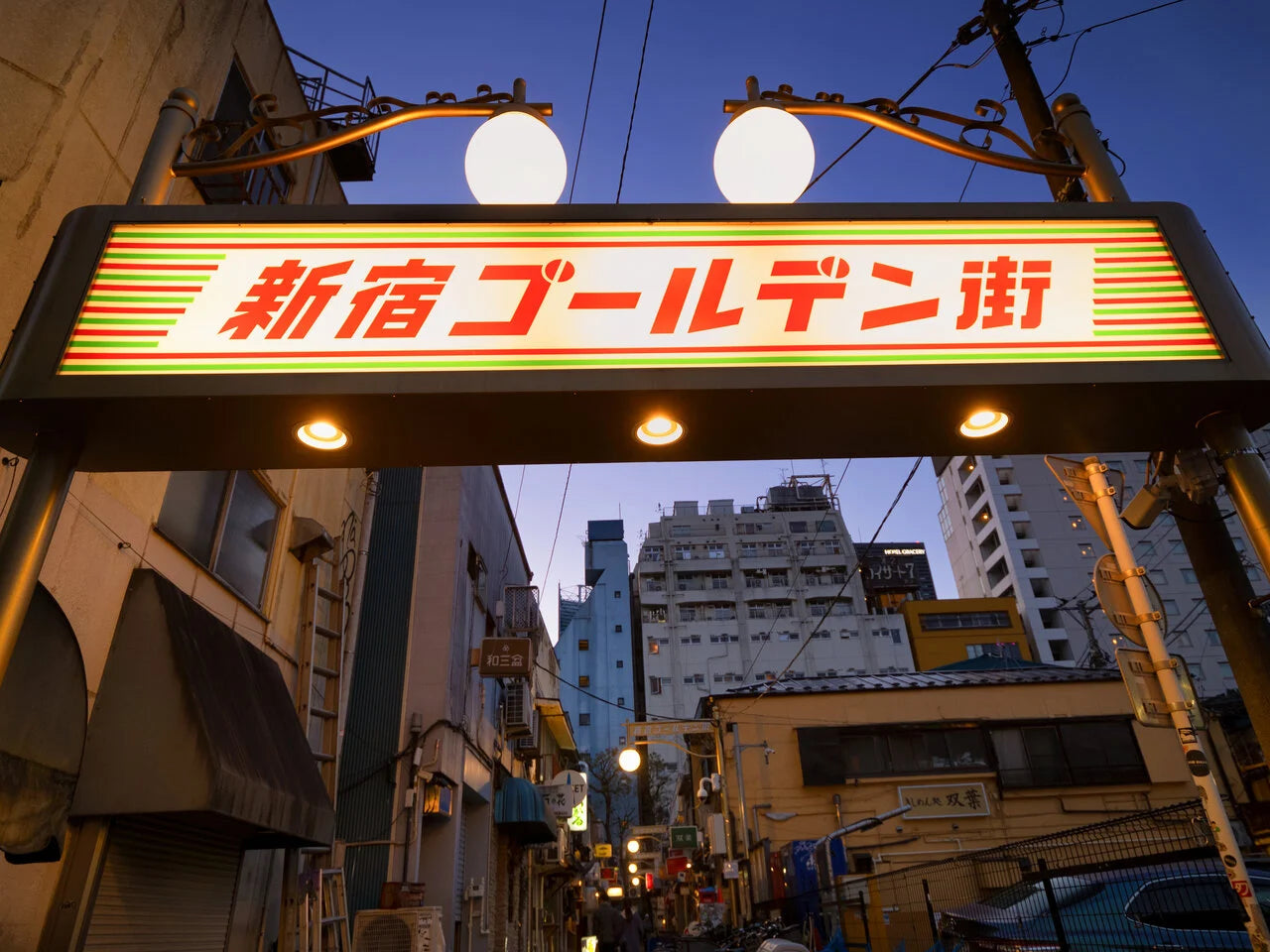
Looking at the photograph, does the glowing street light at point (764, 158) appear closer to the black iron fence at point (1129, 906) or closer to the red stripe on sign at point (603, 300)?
the red stripe on sign at point (603, 300)

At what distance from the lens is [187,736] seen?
5633 millimetres

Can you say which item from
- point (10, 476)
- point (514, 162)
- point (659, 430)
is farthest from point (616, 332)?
point (10, 476)

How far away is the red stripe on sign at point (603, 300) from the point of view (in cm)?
313

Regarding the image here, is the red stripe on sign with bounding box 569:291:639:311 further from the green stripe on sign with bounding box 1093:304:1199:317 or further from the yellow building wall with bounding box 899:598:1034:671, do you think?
the yellow building wall with bounding box 899:598:1034:671

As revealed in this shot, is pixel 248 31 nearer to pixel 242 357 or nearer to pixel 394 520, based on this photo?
pixel 242 357

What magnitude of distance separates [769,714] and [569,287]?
1115 inches

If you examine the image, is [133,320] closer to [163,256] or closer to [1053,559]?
[163,256]

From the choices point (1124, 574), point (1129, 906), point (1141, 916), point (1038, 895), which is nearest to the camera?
point (1124, 574)

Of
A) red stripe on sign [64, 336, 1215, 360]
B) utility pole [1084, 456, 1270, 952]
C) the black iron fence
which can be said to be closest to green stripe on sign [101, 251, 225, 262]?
red stripe on sign [64, 336, 1215, 360]

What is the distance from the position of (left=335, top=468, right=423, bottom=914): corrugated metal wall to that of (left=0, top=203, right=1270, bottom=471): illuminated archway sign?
13768mm

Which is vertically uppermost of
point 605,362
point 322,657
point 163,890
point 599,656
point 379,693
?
Result: point 599,656

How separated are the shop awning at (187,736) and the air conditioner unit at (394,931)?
209 inches

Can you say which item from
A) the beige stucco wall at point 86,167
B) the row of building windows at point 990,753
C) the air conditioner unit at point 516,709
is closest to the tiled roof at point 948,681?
the row of building windows at point 990,753

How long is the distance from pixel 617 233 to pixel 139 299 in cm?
198
